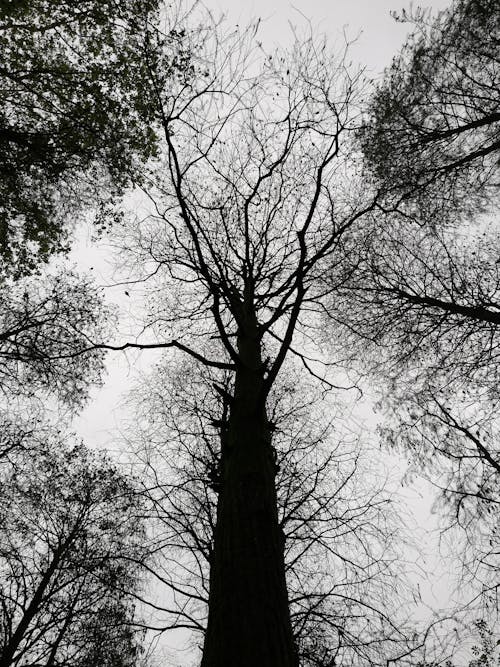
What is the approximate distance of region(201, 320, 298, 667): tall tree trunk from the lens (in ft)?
5.71

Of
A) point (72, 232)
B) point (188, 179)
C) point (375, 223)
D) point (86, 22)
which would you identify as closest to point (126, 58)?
point (86, 22)

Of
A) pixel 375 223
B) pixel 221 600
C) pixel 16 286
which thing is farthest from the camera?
pixel 375 223

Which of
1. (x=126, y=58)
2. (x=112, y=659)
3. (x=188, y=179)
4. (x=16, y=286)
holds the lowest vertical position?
(x=112, y=659)

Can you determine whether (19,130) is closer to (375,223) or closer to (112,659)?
(375,223)

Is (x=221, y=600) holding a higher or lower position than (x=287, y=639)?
higher

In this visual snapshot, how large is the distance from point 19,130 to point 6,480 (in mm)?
7149

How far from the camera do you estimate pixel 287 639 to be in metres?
1.83

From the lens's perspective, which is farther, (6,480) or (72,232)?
(6,480)

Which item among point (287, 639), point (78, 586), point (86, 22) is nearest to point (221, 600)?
point (287, 639)

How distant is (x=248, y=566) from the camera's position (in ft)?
6.75

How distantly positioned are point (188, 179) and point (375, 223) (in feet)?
11.2

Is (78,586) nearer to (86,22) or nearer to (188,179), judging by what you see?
(188,179)

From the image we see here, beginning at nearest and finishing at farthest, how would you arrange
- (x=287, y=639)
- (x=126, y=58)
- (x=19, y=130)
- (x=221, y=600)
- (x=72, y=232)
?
1. (x=287, y=639)
2. (x=221, y=600)
3. (x=19, y=130)
4. (x=126, y=58)
5. (x=72, y=232)

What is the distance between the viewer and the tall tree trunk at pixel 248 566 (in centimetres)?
174
